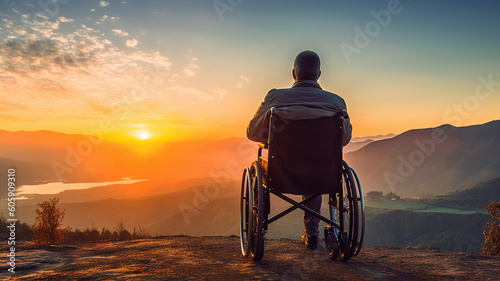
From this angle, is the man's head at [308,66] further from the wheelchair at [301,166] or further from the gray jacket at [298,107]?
the wheelchair at [301,166]

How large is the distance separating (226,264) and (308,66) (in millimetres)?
2558

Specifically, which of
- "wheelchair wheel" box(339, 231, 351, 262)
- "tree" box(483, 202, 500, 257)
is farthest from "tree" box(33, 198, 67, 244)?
"tree" box(483, 202, 500, 257)

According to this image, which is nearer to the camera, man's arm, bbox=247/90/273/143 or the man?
the man

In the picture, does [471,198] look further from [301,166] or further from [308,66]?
[301,166]

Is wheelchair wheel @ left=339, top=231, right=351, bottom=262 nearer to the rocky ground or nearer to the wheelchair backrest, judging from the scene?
the rocky ground

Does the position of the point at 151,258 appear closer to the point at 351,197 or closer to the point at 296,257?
the point at 296,257

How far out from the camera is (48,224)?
6258 millimetres

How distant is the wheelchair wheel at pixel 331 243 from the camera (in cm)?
364

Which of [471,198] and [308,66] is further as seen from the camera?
[471,198]

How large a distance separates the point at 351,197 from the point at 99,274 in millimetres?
2832

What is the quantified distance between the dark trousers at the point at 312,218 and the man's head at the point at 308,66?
1533 mm

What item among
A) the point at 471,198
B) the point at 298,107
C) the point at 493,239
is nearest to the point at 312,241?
the point at 298,107

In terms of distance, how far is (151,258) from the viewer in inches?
158

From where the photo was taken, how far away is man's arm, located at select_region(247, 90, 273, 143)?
11.8ft
